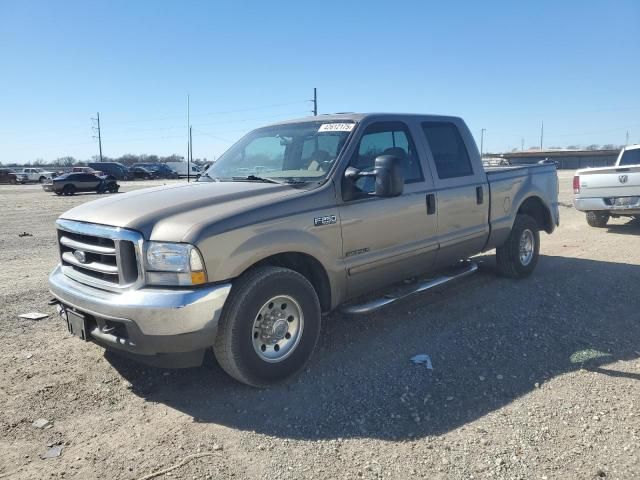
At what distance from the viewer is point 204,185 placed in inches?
167

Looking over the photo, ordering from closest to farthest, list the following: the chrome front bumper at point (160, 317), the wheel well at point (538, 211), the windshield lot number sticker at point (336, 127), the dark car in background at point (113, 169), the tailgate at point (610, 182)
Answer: the chrome front bumper at point (160, 317) → the windshield lot number sticker at point (336, 127) → the wheel well at point (538, 211) → the tailgate at point (610, 182) → the dark car in background at point (113, 169)

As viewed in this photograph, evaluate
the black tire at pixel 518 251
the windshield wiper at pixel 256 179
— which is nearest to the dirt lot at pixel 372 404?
the black tire at pixel 518 251

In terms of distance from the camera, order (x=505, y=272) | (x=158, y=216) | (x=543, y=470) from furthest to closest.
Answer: (x=505, y=272) < (x=158, y=216) < (x=543, y=470)

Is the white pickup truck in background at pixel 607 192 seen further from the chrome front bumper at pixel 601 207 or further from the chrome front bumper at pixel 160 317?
the chrome front bumper at pixel 160 317

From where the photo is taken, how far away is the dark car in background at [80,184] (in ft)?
90.1

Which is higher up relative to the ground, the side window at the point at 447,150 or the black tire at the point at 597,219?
the side window at the point at 447,150

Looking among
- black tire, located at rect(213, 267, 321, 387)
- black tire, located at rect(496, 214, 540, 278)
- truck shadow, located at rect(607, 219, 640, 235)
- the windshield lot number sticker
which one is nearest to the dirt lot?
black tire, located at rect(213, 267, 321, 387)

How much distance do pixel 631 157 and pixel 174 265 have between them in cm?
1155

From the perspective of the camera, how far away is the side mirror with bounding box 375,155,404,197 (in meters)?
3.79

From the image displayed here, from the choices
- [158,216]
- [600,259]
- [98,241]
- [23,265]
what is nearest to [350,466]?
[158,216]

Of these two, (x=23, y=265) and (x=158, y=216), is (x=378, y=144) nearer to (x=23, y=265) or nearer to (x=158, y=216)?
(x=158, y=216)

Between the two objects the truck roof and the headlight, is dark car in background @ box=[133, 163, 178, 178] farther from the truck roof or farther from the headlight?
the headlight

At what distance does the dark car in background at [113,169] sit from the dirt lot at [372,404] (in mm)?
42762

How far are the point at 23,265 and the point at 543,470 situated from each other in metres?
7.77
